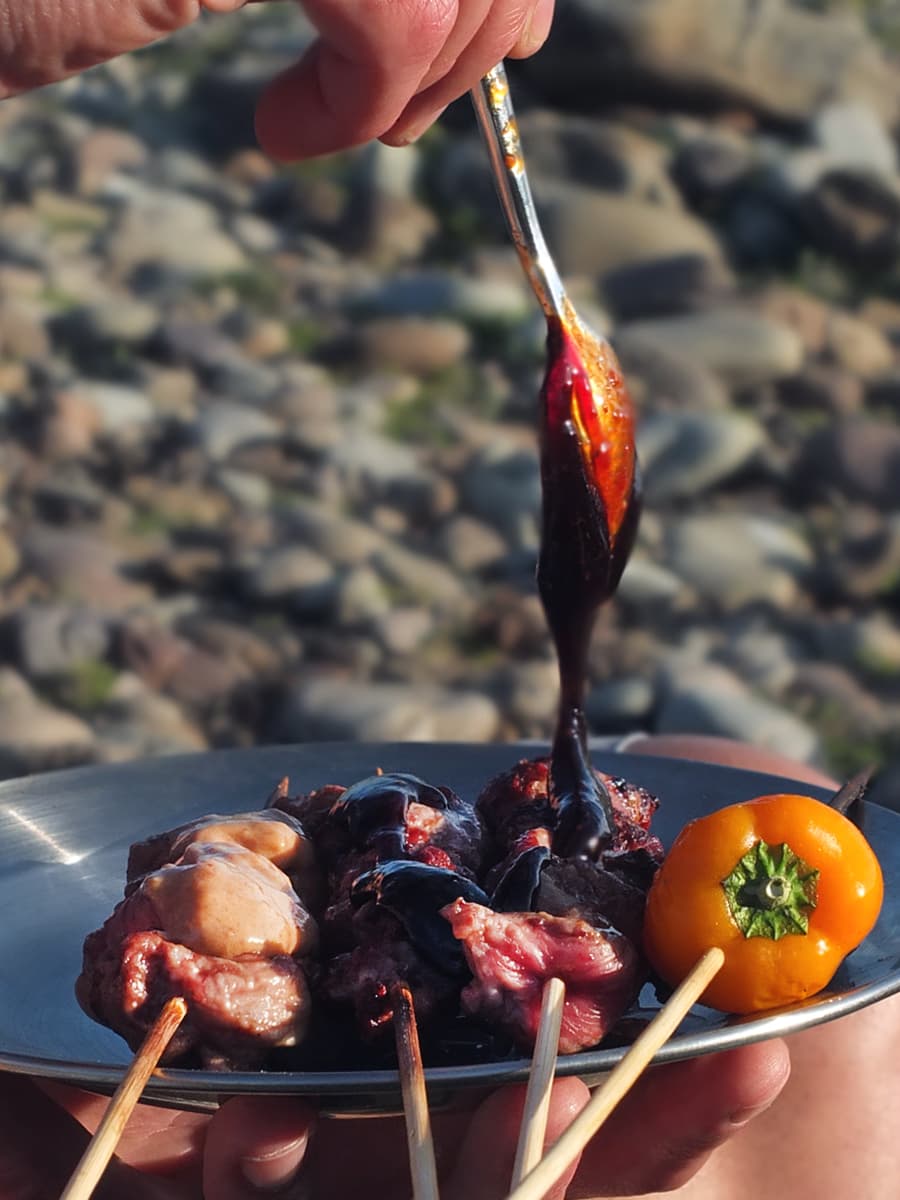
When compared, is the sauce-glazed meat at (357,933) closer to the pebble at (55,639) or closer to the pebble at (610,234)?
the pebble at (55,639)

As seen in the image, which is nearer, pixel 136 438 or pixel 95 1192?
pixel 95 1192

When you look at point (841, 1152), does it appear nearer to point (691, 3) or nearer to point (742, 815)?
point (742, 815)

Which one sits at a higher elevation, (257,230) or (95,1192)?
(95,1192)

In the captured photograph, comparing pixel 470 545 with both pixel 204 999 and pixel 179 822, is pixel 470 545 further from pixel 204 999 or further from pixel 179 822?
pixel 204 999

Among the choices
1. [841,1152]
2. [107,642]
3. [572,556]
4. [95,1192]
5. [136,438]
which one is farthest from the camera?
[136,438]

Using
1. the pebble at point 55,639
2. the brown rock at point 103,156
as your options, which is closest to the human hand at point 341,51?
the pebble at point 55,639

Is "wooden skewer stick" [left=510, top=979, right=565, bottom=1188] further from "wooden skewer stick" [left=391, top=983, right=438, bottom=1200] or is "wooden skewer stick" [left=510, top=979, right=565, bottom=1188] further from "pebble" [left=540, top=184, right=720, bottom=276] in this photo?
"pebble" [left=540, top=184, right=720, bottom=276]

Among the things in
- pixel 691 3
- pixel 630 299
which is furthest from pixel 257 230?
pixel 691 3
